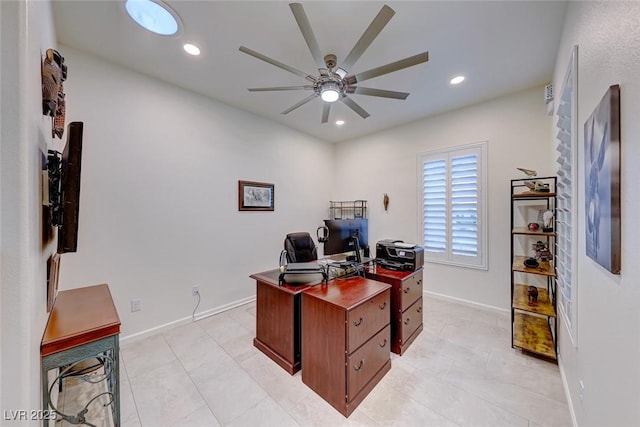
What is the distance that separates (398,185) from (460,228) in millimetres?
1201

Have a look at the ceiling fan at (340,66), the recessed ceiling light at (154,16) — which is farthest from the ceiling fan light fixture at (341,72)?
the recessed ceiling light at (154,16)

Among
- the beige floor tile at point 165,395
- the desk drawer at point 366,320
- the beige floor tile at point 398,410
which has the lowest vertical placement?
the beige floor tile at point 165,395

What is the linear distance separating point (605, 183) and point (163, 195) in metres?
3.51

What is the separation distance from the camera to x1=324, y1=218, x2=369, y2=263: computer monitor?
244 centimetres

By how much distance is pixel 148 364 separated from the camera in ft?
7.04

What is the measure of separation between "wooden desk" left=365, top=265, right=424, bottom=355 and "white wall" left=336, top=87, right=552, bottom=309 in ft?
Answer: 4.47

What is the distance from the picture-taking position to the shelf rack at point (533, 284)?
2208mm

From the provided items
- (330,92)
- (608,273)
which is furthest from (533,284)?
(330,92)

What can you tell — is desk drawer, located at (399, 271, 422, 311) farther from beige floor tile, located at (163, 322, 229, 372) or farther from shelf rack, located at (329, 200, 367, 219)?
shelf rack, located at (329, 200, 367, 219)

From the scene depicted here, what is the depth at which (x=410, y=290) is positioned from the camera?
241cm

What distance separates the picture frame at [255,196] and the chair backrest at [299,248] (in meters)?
0.96

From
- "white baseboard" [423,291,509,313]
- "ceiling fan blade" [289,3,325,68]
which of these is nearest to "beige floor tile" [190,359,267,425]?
"ceiling fan blade" [289,3,325,68]

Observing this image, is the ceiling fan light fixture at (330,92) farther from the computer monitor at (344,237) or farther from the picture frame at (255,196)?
the picture frame at (255,196)

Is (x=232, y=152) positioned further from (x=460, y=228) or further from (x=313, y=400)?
(x=460, y=228)
